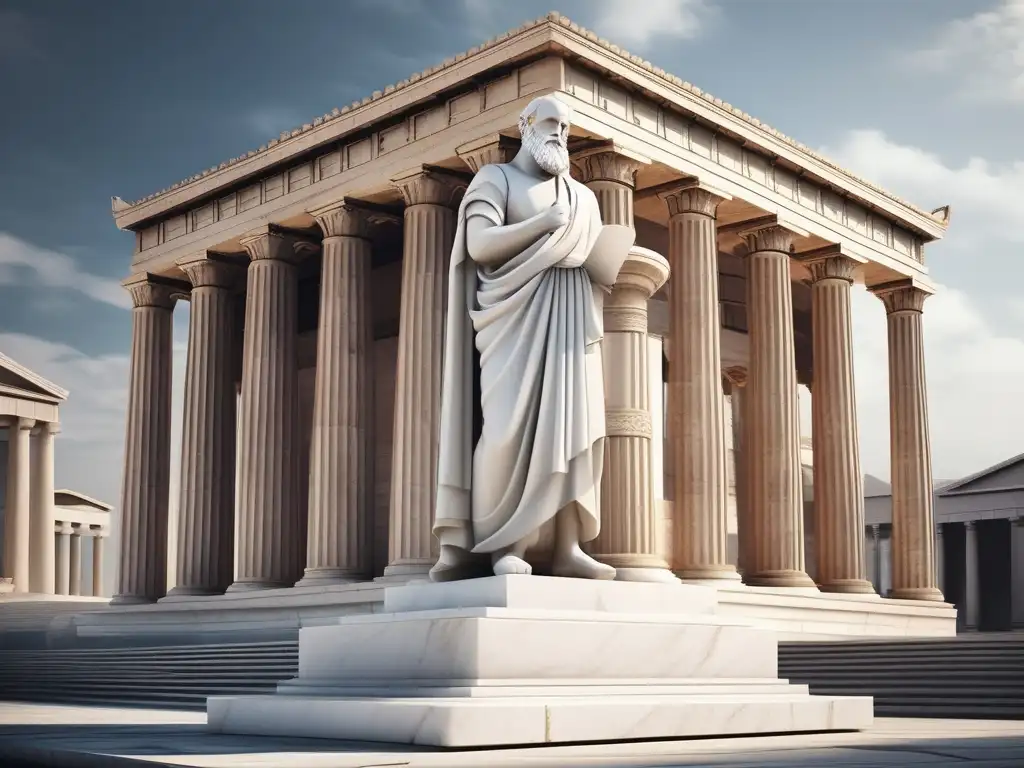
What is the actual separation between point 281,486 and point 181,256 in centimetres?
928

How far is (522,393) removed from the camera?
11.9 meters

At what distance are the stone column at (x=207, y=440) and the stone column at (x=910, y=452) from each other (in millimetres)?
22423

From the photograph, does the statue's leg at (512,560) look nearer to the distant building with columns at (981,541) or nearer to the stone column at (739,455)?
the stone column at (739,455)

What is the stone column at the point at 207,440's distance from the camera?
43.4 m

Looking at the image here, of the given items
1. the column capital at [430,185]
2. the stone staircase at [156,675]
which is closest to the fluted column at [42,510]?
the stone staircase at [156,675]

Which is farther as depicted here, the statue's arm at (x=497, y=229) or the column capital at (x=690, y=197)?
the column capital at (x=690, y=197)

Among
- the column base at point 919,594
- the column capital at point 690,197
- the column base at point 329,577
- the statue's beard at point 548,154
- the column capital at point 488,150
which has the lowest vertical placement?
the column base at point 919,594

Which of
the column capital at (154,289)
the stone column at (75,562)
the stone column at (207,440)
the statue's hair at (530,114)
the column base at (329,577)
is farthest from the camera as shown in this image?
the stone column at (75,562)

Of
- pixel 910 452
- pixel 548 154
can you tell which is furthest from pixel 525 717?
pixel 910 452

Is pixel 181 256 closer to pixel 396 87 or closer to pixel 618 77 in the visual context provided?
pixel 396 87

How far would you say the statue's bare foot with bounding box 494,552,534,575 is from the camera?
1149 cm

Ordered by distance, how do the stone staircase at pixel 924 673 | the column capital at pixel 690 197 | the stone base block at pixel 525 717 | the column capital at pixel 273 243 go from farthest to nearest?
the column capital at pixel 273 243 < the column capital at pixel 690 197 < the stone staircase at pixel 924 673 < the stone base block at pixel 525 717

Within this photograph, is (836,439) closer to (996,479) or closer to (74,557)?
(996,479)

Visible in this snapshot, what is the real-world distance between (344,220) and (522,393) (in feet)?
92.6
